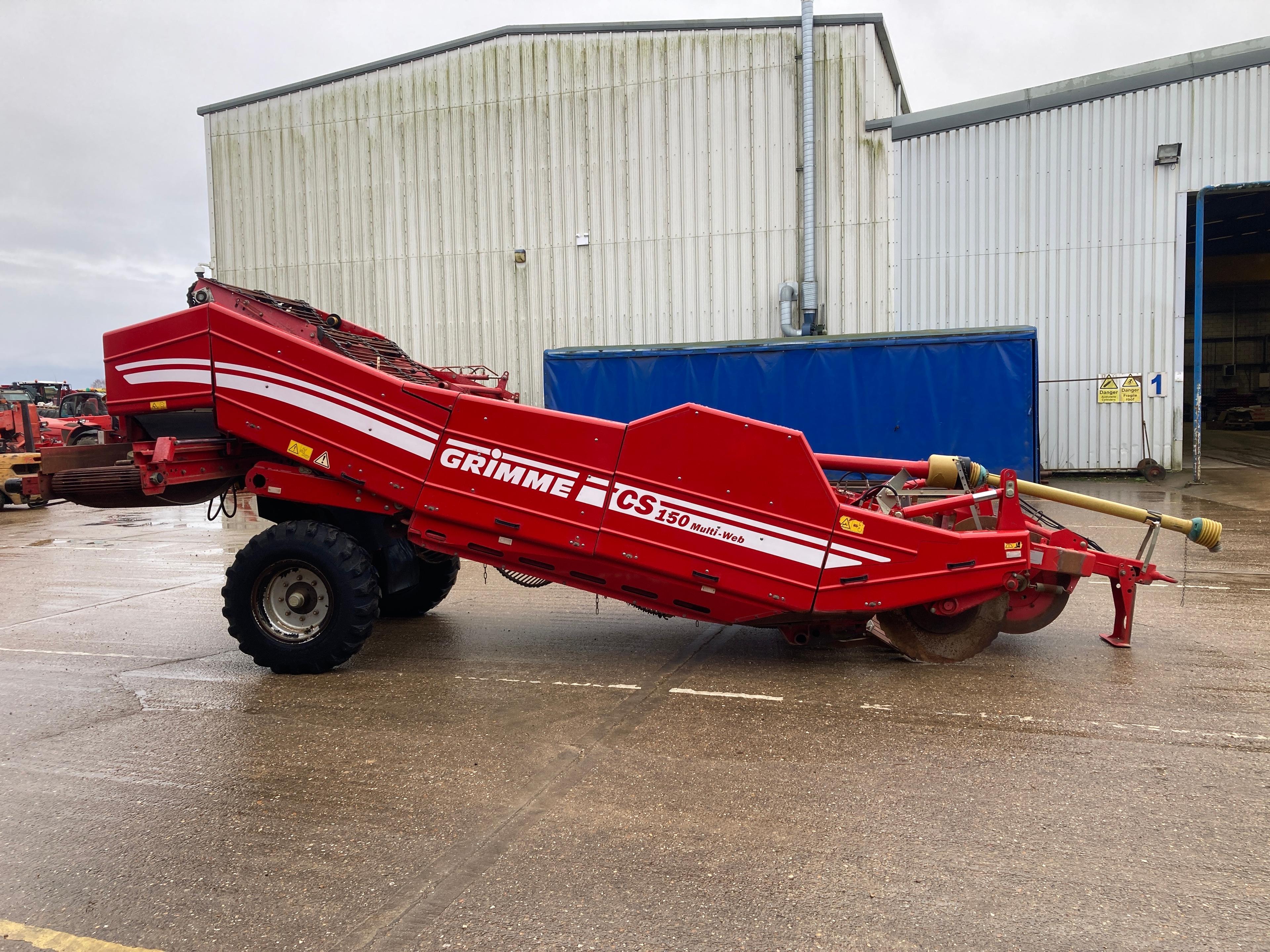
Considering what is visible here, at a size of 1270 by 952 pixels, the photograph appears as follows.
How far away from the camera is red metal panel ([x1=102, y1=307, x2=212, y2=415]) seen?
584cm

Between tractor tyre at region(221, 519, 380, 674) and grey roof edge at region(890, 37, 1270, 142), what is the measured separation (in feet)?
50.5

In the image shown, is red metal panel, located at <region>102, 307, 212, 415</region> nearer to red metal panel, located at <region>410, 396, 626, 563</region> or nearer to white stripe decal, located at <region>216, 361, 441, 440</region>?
white stripe decal, located at <region>216, 361, 441, 440</region>

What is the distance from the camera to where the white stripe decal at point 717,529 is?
17.2 feet

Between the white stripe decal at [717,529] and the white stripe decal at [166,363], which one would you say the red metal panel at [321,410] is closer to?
the white stripe decal at [166,363]

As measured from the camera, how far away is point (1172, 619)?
21.8 ft

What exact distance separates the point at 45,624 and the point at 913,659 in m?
6.90

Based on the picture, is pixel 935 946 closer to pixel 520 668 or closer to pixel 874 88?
pixel 520 668

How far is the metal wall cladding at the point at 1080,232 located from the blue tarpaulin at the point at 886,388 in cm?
315

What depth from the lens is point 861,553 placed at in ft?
17.1

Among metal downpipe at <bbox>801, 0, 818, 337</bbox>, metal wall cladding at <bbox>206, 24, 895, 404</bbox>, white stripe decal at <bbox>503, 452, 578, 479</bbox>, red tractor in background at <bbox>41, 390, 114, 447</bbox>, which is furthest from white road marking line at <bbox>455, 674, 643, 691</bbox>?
metal wall cladding at <bbox>206, 24, 895, 404</bbox>

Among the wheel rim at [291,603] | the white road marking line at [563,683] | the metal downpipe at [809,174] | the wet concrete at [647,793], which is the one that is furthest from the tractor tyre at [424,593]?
the metal downpipe at [809,174]

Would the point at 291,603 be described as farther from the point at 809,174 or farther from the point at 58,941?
the point at 809,174

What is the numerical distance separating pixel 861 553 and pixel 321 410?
338 cm

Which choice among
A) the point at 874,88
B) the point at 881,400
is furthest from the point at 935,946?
the point at 874,88
